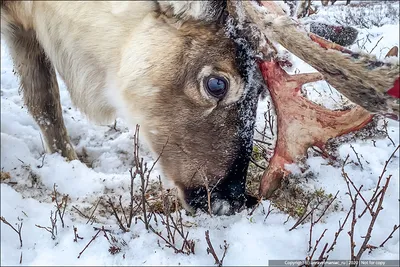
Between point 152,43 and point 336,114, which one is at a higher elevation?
point 152,43

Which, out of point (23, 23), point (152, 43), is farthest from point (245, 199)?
point (23, 23)

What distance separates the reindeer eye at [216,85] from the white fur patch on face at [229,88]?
2cm

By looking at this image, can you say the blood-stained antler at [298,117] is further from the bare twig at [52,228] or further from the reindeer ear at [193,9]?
the bare twig at [52,228]

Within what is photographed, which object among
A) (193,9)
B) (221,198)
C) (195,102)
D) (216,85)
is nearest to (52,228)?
(221,198)

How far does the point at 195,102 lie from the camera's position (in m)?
2.96

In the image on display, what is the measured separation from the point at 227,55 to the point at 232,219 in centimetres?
110

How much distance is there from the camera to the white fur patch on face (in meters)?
2.89

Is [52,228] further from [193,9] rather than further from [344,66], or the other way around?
[344,66]

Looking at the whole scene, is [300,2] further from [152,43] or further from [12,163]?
[12,163]

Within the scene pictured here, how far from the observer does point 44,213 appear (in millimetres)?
3250

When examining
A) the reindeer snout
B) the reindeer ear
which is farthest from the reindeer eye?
the reindeer snout

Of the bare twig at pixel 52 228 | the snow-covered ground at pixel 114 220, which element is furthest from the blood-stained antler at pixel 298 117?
the bare twig at pixel 52 228

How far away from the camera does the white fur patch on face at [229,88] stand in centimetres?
289

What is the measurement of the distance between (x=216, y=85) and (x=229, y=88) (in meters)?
0.09
